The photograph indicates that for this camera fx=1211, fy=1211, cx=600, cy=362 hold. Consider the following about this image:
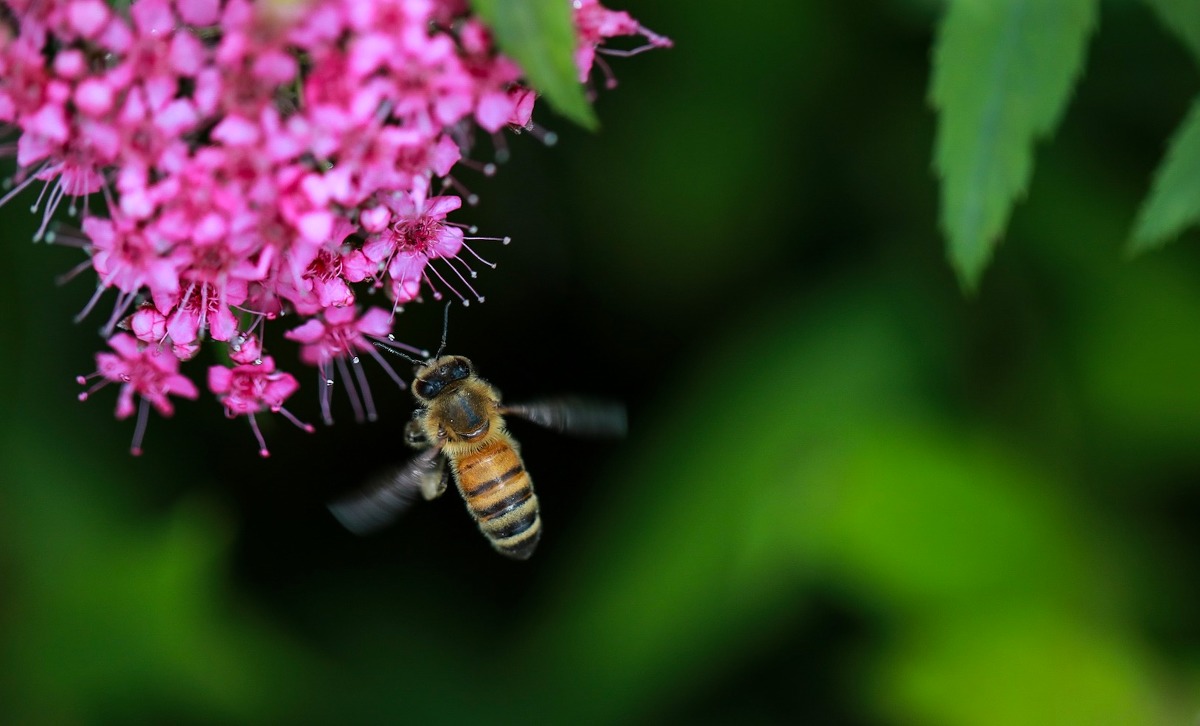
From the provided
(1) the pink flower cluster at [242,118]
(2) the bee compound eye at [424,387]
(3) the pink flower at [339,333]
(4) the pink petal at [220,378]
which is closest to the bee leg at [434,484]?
(2) the bee compound eye at [424,387]

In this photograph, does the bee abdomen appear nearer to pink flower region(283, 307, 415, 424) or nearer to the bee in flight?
the bee in flight

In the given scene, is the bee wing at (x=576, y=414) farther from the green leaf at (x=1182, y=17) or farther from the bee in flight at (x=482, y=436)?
the green leaf at (x=1182, y=17)

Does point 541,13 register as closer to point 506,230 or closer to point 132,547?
point 506,230

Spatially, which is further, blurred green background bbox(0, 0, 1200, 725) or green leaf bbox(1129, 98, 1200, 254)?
blurred green background bbox(0, 0, 1200, 725)

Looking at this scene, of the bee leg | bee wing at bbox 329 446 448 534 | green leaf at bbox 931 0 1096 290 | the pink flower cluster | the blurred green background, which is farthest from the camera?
the blurred green background

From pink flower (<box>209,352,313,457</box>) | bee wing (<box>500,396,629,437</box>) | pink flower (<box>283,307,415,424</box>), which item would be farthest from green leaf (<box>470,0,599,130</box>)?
bee wing (<box>500,396,629,437</box>)

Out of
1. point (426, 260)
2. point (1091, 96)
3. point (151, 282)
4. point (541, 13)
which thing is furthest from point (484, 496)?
point (1091, 96)
